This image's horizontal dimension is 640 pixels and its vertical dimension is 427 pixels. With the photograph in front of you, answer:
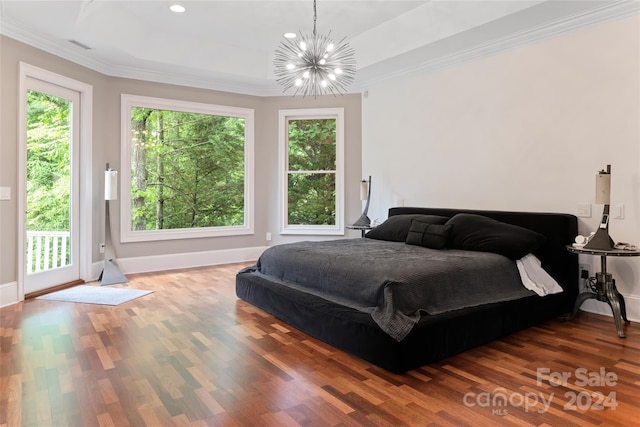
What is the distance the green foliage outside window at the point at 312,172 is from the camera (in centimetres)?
653

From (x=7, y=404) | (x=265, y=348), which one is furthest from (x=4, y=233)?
(x=265, y=348)

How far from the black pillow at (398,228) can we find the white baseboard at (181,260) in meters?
2.53

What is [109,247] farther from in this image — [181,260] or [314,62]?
[314,62]

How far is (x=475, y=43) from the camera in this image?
4.52 m

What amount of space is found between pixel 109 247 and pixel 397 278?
164 inches

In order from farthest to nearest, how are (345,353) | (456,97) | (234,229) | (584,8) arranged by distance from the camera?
(234,229) < (456,97) < (584,8) < (345,353)

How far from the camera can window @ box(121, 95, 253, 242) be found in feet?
18.8

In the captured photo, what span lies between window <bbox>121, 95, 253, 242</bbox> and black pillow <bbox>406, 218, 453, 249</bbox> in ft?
10.5

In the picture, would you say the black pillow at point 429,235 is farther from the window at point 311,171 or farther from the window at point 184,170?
the window at point 184,170

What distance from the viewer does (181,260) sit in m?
6.03

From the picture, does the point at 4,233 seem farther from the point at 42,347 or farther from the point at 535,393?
the point at 535,393

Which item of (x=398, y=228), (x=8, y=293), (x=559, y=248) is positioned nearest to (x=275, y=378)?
(x=398, y=228)

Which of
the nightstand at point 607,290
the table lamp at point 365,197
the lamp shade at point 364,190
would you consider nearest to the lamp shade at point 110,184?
the table lamp at point 365,197

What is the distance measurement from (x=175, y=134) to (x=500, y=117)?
4387 mm
